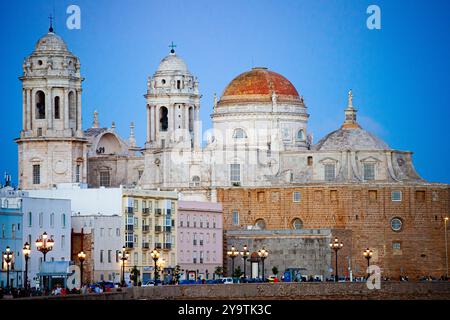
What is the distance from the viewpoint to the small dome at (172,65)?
166375mm

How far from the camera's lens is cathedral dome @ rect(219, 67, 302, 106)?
16662 cm

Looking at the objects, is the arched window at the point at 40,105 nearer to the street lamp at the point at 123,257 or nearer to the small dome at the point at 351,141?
the small dome at the point at 351,141

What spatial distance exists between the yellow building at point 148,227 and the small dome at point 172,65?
20.1m

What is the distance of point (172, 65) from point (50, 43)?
43.6 ft

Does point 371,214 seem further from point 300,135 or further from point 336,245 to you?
point 336,245

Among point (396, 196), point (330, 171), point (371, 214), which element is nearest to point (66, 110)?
point (330, 171)

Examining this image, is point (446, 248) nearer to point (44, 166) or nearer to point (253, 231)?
point (253, 231)

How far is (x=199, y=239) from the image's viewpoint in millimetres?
150125

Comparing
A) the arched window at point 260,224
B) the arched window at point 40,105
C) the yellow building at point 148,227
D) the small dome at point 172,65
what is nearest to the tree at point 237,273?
the yellow building at point 148,227

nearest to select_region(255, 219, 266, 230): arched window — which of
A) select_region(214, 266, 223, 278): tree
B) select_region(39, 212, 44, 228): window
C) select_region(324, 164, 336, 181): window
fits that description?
select_region(324, 164, 336, 181): window

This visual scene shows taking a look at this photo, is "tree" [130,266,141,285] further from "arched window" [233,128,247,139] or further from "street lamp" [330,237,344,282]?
"arched window" [233,128,247,139]

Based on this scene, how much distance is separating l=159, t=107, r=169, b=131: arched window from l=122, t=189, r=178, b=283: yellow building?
749 inches
